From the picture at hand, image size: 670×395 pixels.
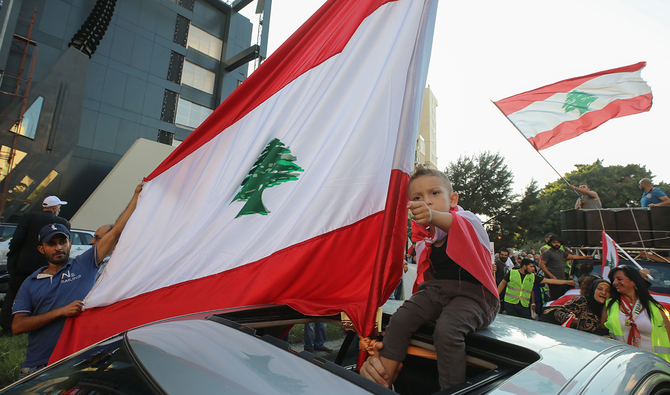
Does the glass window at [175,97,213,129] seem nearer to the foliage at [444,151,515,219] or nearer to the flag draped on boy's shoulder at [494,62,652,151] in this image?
the flag draped on boy's shoulder at [494,62,652,151]

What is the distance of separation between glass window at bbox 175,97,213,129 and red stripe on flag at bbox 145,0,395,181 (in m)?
19.8

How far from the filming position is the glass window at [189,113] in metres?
21.1

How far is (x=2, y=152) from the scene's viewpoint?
553 inches

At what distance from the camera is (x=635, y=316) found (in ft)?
13.0

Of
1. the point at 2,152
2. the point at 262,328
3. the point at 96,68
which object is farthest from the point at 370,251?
the point at 96,68

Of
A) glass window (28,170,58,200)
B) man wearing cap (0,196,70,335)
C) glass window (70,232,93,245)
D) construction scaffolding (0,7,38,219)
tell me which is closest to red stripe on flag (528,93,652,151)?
man wearing cap (0,196,70,335)

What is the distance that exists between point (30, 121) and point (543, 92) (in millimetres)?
17791

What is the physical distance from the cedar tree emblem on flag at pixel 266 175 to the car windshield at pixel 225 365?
1.32 metres

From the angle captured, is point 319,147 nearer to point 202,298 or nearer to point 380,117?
point 380,117

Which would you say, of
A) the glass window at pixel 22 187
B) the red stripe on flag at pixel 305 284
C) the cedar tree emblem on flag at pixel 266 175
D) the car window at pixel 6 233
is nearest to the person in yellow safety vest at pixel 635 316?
the red stripe on flag at pixel 305 284

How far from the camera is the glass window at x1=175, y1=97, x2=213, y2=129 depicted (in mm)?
21062

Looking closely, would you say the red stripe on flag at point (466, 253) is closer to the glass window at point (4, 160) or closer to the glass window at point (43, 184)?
the glass window at point (4, 160)

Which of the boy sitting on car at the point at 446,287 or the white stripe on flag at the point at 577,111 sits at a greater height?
the white stripe on flag at the point at 577,111

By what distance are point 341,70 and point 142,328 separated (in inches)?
79.0
